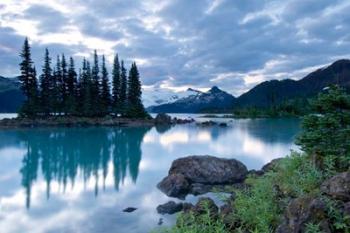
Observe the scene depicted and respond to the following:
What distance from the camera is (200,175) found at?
1842 cm

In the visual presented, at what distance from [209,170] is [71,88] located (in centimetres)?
6261

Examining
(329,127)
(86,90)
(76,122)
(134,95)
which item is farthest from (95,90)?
(329,127)

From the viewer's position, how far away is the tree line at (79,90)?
69625mm

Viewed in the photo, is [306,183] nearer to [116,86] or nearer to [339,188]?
[339,188]

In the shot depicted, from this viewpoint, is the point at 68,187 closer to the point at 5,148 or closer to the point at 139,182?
the point at 139,182

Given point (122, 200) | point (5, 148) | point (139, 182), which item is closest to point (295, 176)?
point (122, 200)

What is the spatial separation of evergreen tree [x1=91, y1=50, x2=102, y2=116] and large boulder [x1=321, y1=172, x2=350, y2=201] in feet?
230

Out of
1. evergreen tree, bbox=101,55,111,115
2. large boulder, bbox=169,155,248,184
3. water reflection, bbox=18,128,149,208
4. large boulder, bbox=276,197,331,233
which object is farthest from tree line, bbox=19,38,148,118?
large boulder, bbox=276,197,331,233

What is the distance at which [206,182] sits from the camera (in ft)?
59.3

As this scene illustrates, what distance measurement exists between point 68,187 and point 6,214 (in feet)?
16.7

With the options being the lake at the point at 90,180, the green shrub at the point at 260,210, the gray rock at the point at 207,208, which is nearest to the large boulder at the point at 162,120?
the lake at the point at 90,180

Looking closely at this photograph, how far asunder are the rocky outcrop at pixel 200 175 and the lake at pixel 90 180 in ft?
3.07

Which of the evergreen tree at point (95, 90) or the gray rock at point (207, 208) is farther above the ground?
the evergreen tree at point (95, 90)

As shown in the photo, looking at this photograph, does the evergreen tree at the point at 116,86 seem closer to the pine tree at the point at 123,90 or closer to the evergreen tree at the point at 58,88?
the pine tree at the point at 123,90
